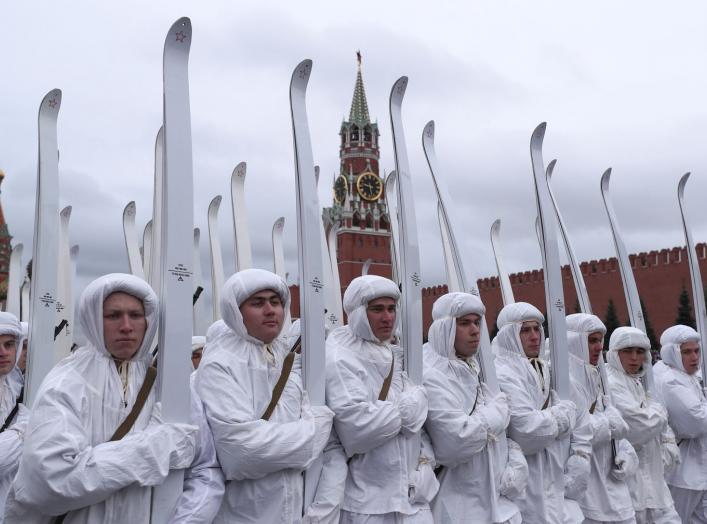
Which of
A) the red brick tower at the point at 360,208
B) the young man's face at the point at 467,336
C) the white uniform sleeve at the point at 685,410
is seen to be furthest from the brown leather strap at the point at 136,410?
the red brick tower at the point at 360,208

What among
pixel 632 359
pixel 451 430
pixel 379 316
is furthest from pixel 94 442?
pixel 632 359

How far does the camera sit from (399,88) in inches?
276

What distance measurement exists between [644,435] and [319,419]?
4.43m

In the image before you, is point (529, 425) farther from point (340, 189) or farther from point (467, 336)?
point (340, 189)

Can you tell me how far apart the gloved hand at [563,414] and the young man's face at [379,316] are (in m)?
1.94

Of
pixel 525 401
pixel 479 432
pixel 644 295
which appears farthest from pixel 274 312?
pixel 644 295

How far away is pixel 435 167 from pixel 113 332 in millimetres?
4449

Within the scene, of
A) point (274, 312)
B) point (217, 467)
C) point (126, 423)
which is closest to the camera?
point (126, 423)

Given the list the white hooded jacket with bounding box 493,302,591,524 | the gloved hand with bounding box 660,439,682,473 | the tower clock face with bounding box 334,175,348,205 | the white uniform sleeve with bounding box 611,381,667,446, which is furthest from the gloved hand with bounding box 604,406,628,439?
the tower clock face with bounding box 334,175,348,205

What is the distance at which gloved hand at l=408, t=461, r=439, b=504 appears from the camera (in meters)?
5.56

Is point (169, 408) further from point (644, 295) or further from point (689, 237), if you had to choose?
point (644, 295)

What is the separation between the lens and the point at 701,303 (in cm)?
1034

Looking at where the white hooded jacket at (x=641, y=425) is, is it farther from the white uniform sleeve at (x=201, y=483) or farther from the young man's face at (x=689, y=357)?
the white uniform sleeve at (x=201, y=483)

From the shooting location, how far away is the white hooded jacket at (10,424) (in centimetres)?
523
